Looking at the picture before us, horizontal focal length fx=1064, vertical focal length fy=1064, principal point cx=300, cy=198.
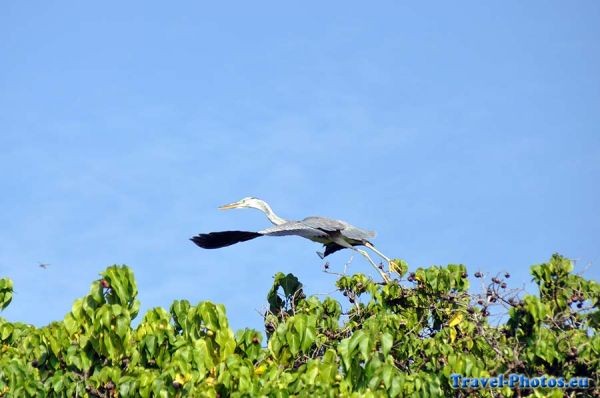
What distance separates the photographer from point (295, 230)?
47.5 ft

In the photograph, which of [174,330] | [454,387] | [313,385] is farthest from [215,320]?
[454,387]

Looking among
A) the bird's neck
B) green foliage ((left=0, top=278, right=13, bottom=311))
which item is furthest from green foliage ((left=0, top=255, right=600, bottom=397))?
the bird's neck

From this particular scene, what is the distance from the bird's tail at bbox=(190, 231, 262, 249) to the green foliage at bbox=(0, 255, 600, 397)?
2.50 metres

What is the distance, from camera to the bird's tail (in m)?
13.5

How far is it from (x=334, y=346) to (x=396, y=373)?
7.62 feet

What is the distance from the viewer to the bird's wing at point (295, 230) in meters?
14.2

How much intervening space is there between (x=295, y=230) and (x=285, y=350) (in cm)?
534

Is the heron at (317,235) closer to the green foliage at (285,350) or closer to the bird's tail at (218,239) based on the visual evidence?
the bird's tail at (218,239)

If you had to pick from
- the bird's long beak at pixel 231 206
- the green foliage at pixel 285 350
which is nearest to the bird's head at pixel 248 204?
the bird's long beak at pixel 231 206

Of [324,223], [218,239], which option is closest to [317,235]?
[324,223]

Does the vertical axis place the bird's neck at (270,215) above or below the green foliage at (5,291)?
above

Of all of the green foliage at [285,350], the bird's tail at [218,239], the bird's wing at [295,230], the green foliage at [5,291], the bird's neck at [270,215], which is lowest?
the green foliage at [285,350]

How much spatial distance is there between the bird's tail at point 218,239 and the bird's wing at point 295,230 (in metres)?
0.50

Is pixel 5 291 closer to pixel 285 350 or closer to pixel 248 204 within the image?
pixel 285 350
